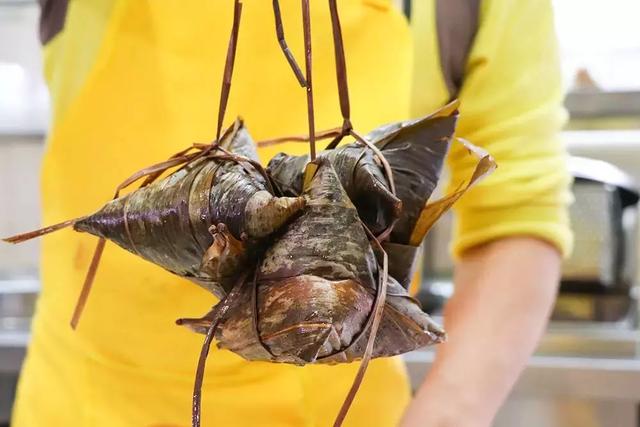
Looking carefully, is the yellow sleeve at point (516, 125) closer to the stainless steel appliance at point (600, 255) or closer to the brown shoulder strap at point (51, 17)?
the brown shoulder strap at point (51, 17)

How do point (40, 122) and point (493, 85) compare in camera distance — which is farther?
point (40, 122)

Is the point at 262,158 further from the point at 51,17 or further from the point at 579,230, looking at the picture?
the point at 579,230

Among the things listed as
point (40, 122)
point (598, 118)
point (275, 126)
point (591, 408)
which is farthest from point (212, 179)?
point (40, 122)

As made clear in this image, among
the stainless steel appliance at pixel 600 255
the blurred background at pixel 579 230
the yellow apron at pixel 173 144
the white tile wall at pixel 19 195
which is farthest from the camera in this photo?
the white tile wall at pixel 19 195

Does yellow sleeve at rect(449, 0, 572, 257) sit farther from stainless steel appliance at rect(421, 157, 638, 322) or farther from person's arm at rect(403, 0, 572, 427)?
stainless steel appliance at rect(421, 157, 638, 322)

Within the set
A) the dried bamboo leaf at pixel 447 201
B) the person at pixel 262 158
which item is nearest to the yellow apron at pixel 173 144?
the person at pixel 262 158

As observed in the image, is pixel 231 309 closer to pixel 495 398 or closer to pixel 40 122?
pixel 495 398

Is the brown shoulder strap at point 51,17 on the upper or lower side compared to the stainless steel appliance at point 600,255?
upper
